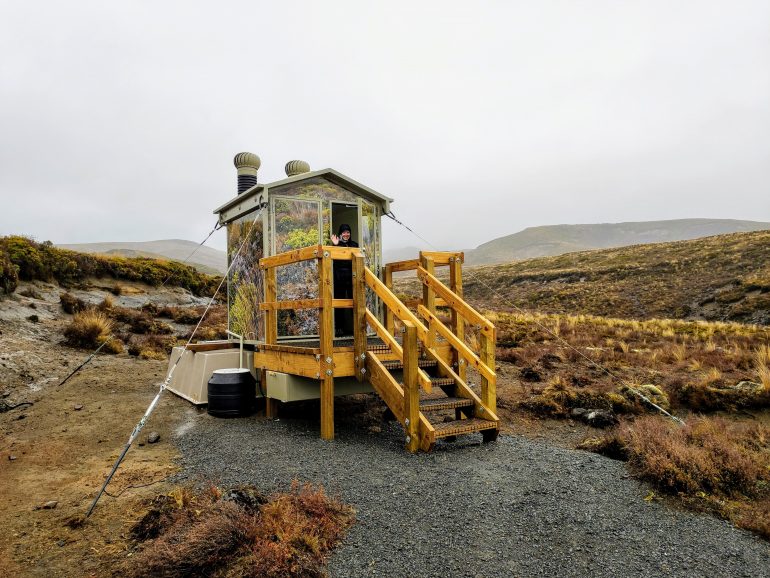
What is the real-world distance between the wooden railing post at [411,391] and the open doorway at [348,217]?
4010 mm

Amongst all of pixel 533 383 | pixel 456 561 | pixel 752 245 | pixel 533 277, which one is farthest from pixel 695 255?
pixel 456 561

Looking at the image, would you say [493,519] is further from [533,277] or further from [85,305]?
[533,277]

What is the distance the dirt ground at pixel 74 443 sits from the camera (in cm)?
459

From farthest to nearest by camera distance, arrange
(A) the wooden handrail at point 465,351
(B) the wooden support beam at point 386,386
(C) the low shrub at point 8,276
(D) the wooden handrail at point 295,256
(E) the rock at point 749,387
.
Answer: (C) the low shrub at point 8,276 < (E) the rock at point 749,387 < (D) the wooden handrail at point 295,256 < (A) the wooden handrail at point 465,351 < (B) the wooden support beam at point 386,386

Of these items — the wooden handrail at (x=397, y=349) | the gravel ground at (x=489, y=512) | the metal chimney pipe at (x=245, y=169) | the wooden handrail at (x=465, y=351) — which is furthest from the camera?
the metal chimney pipe at (x=245, y=169)

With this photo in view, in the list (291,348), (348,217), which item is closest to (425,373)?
(291,348)

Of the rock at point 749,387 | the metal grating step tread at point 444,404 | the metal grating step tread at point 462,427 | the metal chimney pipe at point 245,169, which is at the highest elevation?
the metal chimney pipe at point 245,169

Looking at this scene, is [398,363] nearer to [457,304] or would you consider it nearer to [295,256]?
[457,304]

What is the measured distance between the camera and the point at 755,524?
4.56m

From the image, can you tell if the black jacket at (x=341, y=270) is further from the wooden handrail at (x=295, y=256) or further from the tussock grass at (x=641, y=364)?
the tussock grass at (x=641, y=364)

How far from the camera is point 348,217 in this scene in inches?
439

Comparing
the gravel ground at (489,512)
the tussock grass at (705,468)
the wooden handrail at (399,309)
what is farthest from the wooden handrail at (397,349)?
the tussock grass at (705,468)

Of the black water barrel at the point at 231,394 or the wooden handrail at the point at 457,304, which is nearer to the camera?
the wooden handrail at the point at 457,304

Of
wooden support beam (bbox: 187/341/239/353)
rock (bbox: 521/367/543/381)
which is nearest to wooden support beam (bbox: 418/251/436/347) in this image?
wooden support beam (bbox: 187/341/239/353)
